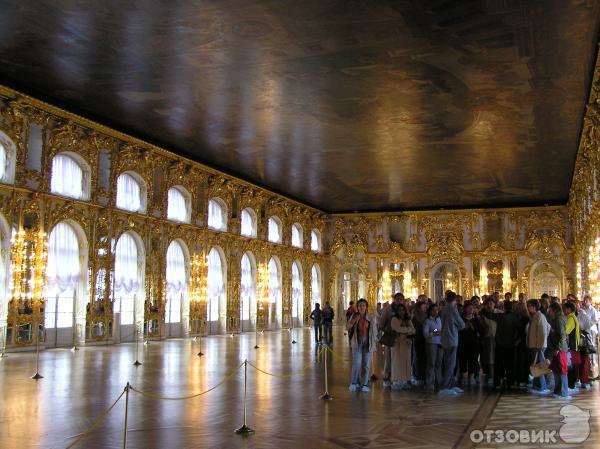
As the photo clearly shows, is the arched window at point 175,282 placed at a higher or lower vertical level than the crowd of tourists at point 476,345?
higher

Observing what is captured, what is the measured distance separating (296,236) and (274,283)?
463 centimetres

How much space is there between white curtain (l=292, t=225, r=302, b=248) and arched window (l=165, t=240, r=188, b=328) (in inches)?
506

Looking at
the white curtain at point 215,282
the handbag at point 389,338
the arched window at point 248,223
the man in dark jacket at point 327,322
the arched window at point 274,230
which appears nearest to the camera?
the handbag at point 389,338

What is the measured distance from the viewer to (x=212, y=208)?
99.0ft

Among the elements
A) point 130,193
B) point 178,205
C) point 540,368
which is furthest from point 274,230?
point 540,368

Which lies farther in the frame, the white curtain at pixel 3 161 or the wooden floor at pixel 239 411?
the white curtain at pixel 3 161

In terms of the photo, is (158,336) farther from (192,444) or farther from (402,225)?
(402,225)

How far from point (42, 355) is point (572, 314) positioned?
1409 cm

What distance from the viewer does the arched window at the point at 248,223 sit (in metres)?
33.2


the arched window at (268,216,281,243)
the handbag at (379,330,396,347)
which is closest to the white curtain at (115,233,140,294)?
the arched window at (268,216,281,243)

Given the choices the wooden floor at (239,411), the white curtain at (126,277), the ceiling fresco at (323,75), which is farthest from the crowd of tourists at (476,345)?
the white curtain at (126,277)

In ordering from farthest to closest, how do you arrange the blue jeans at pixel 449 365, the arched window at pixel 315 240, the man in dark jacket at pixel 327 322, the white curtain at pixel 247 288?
the arched window at pixel 315 240, the white curtain at pixel 247 288, the man in dark jacket at pixel 327 322, the blue jeans at pixel 449 365

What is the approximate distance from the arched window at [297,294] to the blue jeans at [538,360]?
2684 cm

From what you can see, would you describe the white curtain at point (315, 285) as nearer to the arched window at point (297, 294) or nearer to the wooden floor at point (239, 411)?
the arched window at point (297, 294)
